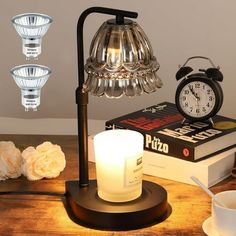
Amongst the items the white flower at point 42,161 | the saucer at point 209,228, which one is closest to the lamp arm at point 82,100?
the white flower at point 42,161

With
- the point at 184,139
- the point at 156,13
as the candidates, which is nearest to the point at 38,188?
the point at 184,139

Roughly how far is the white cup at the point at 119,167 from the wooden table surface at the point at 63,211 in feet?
0.27

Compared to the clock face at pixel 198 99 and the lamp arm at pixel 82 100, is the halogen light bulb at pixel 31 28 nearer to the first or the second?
the lamp arm at pixel 82 100

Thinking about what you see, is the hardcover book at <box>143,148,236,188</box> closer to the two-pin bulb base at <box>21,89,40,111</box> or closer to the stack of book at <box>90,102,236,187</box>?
the stack of book at <box>90,102,236,187</box>

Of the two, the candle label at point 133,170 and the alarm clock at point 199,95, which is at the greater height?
the alarm clock at point 199,95

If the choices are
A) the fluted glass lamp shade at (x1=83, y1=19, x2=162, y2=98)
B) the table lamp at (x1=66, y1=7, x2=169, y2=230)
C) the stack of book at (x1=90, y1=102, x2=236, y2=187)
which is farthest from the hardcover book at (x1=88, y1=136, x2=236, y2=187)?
the fluted glass lamp shade at (x1=83, y1=19, x2=162, y2=98)

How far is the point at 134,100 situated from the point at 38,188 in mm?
503

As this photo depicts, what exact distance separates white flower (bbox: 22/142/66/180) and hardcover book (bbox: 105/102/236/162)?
0.16 meters

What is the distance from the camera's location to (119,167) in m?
1.36

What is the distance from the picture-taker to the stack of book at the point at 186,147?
1.51 metres

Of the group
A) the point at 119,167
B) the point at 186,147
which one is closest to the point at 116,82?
the point at 119,167

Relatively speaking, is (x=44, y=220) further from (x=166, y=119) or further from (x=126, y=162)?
(x=166, y=119)

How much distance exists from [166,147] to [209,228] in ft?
0.88

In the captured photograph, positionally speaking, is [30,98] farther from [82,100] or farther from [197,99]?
[197,99]
